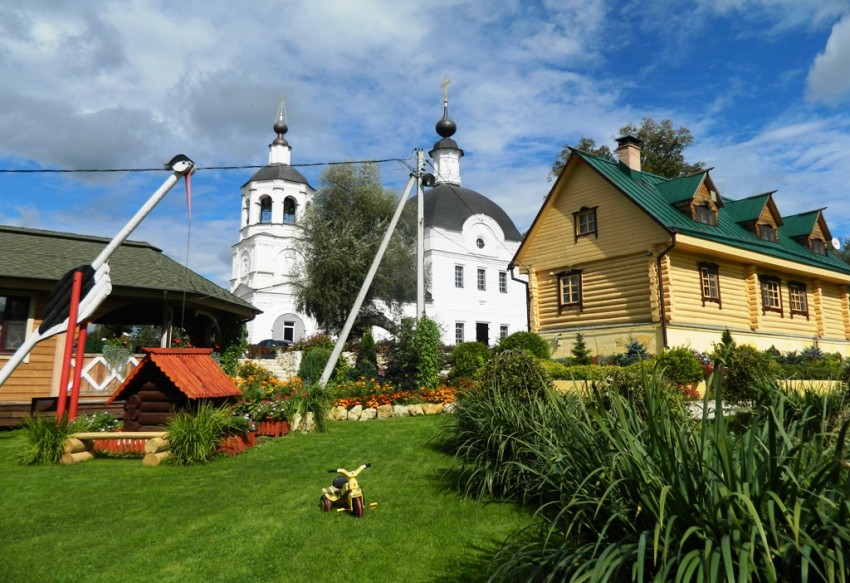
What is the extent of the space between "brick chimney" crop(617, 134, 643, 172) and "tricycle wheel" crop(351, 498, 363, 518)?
21427 millimetres

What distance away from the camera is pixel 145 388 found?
10.4 metres

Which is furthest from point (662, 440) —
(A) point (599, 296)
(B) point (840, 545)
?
(A) point (599, 296)

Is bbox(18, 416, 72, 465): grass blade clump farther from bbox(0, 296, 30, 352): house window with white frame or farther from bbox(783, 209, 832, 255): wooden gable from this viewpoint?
bbox(783, 209, 832, 255): wooden gable

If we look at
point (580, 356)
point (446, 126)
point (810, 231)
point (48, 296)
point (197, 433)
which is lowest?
point (197, 433)

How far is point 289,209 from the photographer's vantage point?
166 ft

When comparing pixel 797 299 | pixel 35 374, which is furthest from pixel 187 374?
pixel 797 299

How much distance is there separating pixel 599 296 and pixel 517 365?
544 inches

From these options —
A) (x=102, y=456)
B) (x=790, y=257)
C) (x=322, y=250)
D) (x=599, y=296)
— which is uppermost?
(x=322, y=250)

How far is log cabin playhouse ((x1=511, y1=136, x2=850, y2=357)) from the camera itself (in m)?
20.3

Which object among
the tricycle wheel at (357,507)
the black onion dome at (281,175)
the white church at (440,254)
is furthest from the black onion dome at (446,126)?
the tricycle wheel at (357,507)

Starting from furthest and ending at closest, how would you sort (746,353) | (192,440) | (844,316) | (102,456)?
(844,316) → (746,353) → (102,456) → (192,440)

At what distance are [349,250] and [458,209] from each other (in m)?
15.6

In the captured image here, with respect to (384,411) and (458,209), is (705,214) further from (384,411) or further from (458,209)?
(458,209)

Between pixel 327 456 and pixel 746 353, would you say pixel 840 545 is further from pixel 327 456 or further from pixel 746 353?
pixel 746 353
